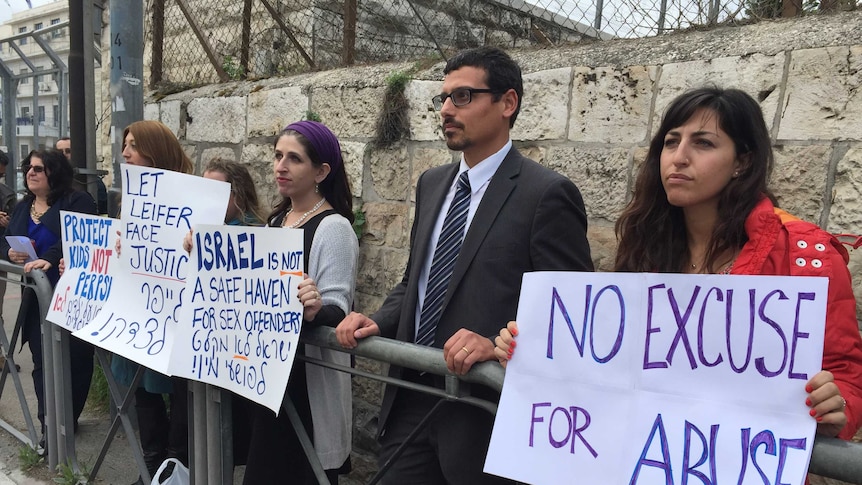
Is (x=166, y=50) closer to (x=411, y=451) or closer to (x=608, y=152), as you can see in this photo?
(x=608, y=152)

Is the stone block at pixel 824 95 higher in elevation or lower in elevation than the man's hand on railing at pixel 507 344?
higher

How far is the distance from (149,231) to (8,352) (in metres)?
1.73

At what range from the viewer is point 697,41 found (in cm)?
242

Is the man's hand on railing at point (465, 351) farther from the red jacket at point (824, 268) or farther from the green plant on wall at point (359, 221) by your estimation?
the green plant on wall at point (359, 221)

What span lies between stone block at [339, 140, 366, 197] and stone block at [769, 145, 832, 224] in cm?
207

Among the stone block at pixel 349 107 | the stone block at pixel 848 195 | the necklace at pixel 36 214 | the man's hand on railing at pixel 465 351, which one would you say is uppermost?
the stone block at pixel 349 107

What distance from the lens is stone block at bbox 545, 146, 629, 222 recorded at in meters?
2.54

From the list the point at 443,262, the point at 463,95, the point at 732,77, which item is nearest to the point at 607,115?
the point at 732,77

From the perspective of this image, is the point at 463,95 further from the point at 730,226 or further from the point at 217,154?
the point at 217,154

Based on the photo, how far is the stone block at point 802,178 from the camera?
209cm

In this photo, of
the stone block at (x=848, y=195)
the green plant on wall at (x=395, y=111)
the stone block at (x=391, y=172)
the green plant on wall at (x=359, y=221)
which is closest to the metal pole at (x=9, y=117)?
the green plant on wall at (x=359, y=221)

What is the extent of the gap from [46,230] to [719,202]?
11.7ft

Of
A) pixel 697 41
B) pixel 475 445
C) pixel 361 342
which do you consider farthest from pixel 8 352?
pixel 697 41

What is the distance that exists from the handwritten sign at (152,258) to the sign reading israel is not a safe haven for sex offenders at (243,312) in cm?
22
